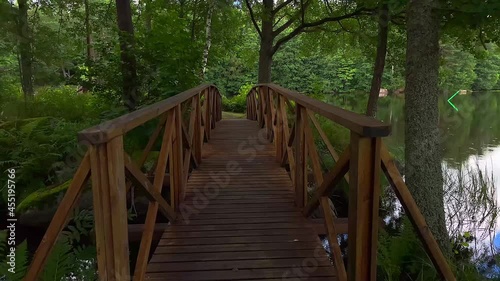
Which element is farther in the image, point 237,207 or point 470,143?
point 470,143

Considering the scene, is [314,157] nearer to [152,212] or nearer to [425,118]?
[152,212]

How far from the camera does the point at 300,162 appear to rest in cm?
364

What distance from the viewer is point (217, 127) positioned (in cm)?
909

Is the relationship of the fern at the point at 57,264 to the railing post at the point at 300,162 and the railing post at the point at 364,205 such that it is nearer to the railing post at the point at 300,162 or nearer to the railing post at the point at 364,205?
the railing post at the point at 300,162

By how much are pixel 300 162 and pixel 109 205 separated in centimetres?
223

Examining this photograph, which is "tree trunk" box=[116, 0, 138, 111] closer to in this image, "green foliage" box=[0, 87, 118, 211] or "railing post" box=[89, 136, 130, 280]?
"green foliage" box=[0, 87, 118, 211]

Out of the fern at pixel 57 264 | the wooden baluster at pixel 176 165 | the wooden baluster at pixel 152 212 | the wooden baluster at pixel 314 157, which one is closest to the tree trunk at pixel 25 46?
the fern at pixel 57 264

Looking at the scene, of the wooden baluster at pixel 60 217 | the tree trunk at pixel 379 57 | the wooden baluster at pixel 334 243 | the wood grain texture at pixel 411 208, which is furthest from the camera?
the tree trunk at pixel 379 57

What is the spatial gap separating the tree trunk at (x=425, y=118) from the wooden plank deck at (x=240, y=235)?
1.48m

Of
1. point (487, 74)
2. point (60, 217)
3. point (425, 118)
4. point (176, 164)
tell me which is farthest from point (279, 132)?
point (487, 74)

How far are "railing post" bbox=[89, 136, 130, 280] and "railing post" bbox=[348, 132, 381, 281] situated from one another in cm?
114

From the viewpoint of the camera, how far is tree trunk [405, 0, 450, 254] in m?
4.21

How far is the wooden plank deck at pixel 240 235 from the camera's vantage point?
8.55 feet

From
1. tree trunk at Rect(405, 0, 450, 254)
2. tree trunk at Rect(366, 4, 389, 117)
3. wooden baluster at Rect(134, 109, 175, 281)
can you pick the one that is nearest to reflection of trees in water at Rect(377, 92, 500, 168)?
tree trunk at Rect(366, 4, 389, 117)
